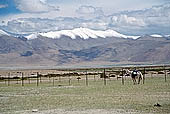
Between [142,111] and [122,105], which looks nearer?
[142,111]

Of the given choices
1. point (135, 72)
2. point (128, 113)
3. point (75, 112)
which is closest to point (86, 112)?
point (75, 112)

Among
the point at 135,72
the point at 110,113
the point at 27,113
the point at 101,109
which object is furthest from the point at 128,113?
the point at 135,72

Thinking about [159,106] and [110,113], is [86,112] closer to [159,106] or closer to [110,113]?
[110,113]

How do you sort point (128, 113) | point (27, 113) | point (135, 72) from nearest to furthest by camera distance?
point (128, 113) < point (27, 113) < point (135, 72)

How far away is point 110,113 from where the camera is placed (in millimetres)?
17000

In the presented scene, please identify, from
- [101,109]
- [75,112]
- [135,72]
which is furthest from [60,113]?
[135,72]

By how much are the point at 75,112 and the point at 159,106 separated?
4957 millimetres

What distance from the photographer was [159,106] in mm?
18953

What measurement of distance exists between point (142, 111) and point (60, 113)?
4.35 m

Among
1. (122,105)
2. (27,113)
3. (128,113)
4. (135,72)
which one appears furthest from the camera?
(135,72)

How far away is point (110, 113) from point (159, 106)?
356 centimetres

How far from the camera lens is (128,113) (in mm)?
16875

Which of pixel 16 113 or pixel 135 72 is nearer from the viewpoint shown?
pixel 16 113

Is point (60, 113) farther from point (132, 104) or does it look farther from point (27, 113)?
point (132, 104)
